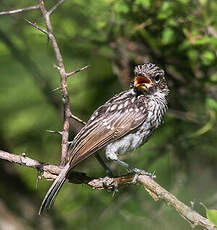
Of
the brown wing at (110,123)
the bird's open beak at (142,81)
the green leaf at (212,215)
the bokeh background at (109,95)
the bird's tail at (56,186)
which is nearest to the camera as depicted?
the green leaf at (212,215)

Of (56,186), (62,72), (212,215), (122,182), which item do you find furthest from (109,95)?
(212,215)

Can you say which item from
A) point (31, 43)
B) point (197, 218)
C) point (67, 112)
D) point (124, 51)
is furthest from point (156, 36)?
point (197, 218)

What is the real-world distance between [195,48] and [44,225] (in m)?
3.33

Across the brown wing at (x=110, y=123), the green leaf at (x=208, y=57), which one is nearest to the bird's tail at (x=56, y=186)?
the brown wing at (x=110, y=123)

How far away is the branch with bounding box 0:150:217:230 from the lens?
400cm

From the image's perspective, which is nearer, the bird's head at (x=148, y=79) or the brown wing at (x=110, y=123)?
the brown wing at (x=110, y=123)

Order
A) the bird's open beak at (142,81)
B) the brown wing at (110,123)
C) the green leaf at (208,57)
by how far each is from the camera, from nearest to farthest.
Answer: the brown wing at (110,123) < the bird's open beak at (142,81) < the green leaf at (208,57)

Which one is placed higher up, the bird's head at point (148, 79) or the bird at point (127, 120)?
the bird's head at point (148, 79)

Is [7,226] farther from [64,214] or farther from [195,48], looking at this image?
[195,48]

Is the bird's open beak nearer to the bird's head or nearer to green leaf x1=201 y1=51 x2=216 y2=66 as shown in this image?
the bird's head

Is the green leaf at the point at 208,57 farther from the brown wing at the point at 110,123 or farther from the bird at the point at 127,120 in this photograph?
the brown wing at the point at 110,123

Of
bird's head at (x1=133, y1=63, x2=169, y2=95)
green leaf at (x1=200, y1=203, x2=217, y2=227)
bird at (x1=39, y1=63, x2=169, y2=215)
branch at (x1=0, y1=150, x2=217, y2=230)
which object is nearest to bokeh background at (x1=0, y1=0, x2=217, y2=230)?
bird's head at (x1=133, y1=63, x2=169, y2=95)

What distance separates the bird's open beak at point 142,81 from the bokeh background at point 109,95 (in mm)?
774

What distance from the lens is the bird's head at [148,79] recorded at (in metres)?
5.52
